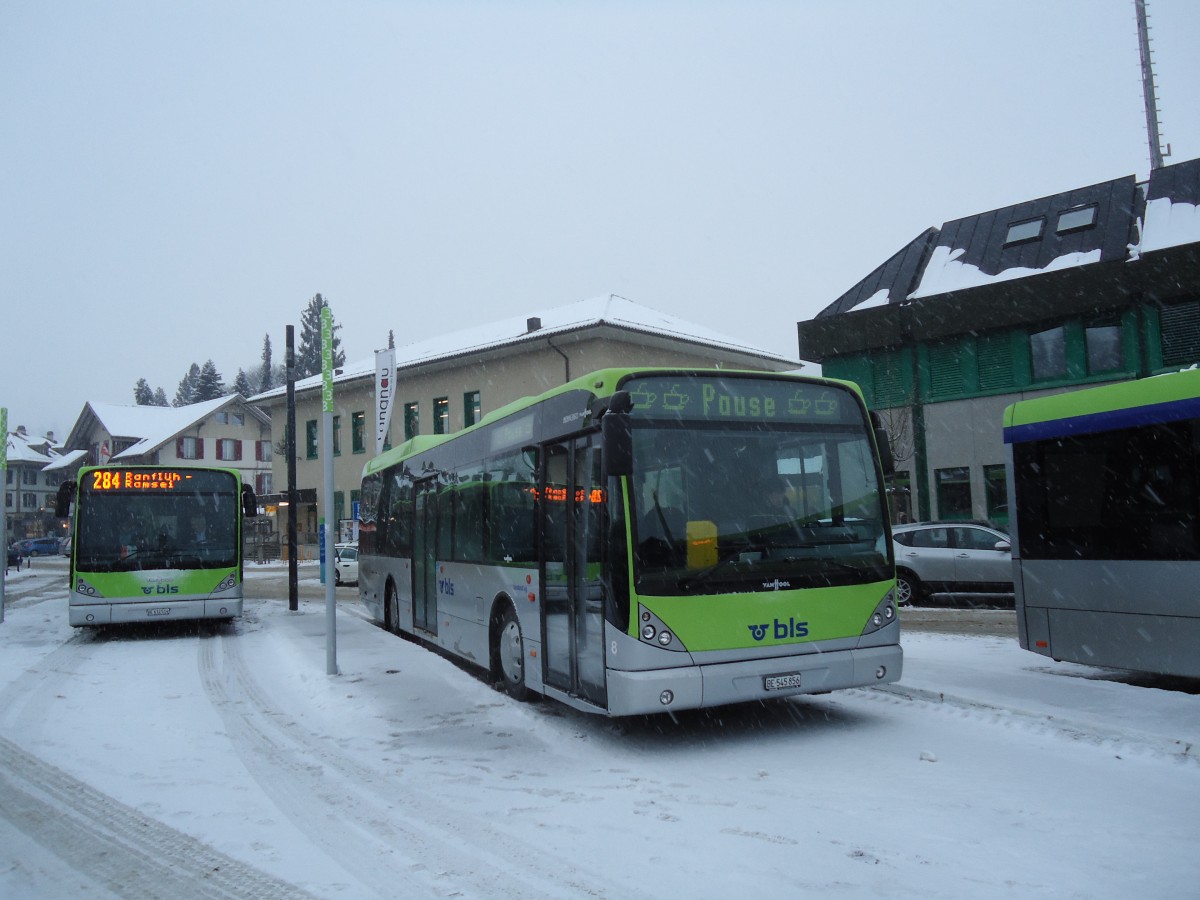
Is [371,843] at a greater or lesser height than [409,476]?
lesser

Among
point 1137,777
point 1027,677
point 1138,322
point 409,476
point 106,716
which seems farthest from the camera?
point 1138,322

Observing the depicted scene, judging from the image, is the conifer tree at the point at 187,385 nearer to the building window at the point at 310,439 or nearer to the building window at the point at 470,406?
the building window at the point at 310,439

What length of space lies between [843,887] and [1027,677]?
599 cm

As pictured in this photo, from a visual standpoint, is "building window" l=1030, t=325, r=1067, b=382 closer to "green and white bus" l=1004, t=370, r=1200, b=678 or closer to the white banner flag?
"green and white bus" l=1004, t=370, r=1200, b=678

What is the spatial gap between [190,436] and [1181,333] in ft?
210

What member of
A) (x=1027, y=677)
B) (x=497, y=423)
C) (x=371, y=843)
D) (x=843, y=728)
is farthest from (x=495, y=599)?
(x=1027, y=677)

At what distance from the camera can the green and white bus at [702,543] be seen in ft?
22.5

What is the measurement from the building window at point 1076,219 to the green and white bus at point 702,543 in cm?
2184

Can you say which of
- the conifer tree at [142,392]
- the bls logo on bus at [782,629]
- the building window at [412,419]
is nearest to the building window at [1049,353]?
the bls logo on bus at [782,629]

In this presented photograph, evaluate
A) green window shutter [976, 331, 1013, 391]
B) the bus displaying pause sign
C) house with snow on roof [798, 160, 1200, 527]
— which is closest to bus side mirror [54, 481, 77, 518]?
the bus displaying pause sign

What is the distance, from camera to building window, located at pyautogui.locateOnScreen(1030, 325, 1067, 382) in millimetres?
24967

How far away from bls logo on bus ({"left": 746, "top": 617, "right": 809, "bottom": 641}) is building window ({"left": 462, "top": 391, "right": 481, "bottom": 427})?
32833 millimetres

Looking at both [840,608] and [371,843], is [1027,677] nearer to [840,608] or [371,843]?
[840,608]

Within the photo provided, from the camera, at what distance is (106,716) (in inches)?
349
